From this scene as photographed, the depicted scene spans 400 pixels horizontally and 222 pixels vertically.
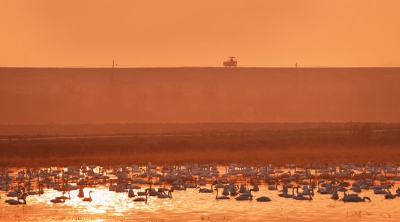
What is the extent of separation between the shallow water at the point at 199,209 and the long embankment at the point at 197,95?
319 ft

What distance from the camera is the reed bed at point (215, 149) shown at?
167 feet

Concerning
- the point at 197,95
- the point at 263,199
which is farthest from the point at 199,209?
the point at 197,95

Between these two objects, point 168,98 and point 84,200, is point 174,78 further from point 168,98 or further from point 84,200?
point 84,200

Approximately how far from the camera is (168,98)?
473 feet

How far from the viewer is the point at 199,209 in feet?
97.9

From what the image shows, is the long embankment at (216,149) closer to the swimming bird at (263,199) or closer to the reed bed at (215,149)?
the reed bed at (215,149)

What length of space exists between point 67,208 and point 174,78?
127 m

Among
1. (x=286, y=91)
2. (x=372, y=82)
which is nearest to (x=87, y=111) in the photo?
(x=286, y=91)

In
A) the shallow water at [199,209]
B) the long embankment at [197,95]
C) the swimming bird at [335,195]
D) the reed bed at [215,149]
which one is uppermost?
the long embankment at [197,95]

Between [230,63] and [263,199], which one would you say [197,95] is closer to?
[230,63]

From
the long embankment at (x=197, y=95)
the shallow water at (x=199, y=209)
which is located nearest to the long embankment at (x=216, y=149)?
the shallow water at (x=199, y=209)

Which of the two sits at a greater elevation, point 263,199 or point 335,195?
point 335,195

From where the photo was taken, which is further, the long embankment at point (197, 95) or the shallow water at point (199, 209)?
the long embankment at point (197, 95)

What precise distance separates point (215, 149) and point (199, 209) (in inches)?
1165
